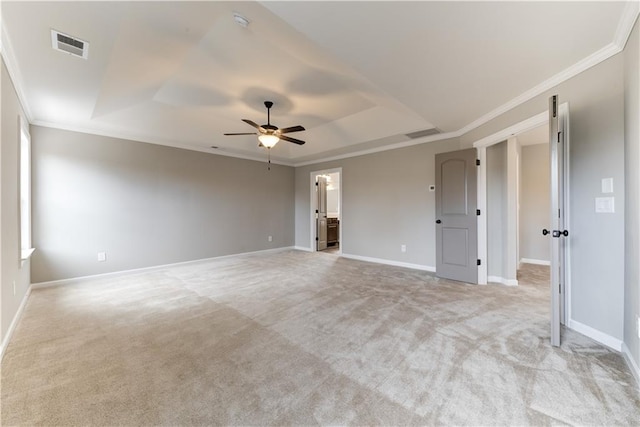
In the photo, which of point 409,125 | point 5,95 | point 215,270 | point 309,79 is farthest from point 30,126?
point 409,125

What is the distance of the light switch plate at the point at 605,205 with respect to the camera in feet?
6.81

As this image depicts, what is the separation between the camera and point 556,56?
220cm

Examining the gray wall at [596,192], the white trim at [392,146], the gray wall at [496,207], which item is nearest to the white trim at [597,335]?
the gray wall at [596,192]

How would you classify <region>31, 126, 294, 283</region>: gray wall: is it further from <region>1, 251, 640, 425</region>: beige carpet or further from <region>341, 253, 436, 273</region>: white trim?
<region>341, 253, 436, 273</region>: white trim

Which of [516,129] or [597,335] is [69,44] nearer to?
[516,129]

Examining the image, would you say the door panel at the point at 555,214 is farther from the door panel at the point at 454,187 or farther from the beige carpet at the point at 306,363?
the door panel at the point at 454,187

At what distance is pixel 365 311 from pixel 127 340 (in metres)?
2.26


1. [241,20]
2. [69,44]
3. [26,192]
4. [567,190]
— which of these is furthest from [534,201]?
[26,192]

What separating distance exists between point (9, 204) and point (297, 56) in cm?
294

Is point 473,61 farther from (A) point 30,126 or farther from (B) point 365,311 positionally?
(A) point 30,126

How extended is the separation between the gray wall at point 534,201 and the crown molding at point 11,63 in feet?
24.8

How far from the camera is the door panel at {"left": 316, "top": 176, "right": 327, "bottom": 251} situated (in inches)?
281

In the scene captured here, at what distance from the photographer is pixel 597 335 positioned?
86.7 inches

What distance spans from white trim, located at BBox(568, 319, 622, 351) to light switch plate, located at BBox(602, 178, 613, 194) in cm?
119
